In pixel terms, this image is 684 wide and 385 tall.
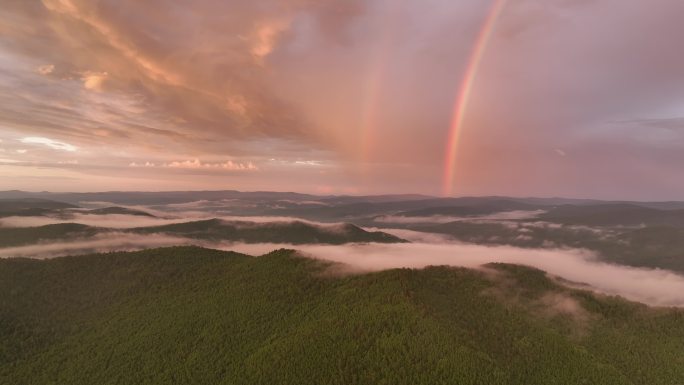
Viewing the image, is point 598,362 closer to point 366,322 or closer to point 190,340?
point 366,322

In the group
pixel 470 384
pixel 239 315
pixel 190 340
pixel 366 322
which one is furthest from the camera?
pixel 239 315

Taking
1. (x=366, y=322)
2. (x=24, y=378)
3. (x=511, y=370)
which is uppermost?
(x=366, y=322)

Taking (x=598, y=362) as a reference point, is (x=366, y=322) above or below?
above

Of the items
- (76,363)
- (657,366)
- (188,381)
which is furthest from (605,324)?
(76,363)

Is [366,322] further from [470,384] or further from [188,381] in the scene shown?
[188,381]

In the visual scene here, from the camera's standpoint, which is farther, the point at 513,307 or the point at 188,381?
the point at 513,307

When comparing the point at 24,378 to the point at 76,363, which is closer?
the point at 24,378

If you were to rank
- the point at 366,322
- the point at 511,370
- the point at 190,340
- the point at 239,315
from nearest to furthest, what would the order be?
the point at 511,370
the point at 366,322
the point at 190,340
the point at 239,315

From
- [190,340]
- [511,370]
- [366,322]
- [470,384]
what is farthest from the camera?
[190,340]

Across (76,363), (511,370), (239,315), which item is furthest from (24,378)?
(511,370)
